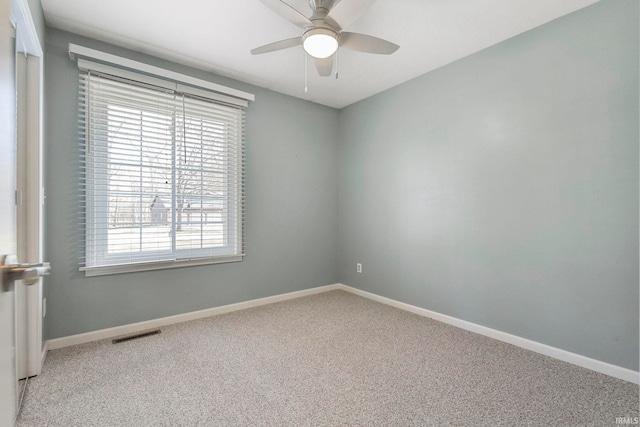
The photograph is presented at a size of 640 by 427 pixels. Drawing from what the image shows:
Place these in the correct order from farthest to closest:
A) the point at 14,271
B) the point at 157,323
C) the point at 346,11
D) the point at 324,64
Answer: the point at 157,323
the point at 324,64
the point at 346,11
the point at 14,271

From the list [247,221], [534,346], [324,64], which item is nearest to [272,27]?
[324,64]

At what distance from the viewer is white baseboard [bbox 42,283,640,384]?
1.98 metres

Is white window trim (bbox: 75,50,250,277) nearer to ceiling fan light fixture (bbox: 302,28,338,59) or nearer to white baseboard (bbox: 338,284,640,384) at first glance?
ceiling fan light fixture (bbox: 302,28,338,59)

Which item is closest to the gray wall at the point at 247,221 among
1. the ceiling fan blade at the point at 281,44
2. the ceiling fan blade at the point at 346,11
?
the ceiling fan blade at the point at 281,44

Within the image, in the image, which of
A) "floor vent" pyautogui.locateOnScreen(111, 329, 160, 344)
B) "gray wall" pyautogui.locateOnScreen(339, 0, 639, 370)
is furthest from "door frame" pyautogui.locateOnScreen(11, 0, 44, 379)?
"gray wall" pyautogui.locateOnScreen(339, 0, 639, 370)

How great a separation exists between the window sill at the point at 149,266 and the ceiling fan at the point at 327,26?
2023 millimetres

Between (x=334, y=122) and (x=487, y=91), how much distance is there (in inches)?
77.3

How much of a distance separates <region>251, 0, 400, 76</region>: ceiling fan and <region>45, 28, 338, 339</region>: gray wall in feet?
4.94

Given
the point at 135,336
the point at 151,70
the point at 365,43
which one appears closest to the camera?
the point at 365,43

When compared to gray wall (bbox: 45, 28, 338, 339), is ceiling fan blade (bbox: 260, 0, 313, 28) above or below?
above

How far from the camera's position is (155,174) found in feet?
8.78

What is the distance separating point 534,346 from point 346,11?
8.98ft

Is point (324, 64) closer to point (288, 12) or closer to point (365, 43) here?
point (365, 43)

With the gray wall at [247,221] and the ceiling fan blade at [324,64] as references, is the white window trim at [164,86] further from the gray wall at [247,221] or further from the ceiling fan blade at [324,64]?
the ceiling fan blade at [324,64]
